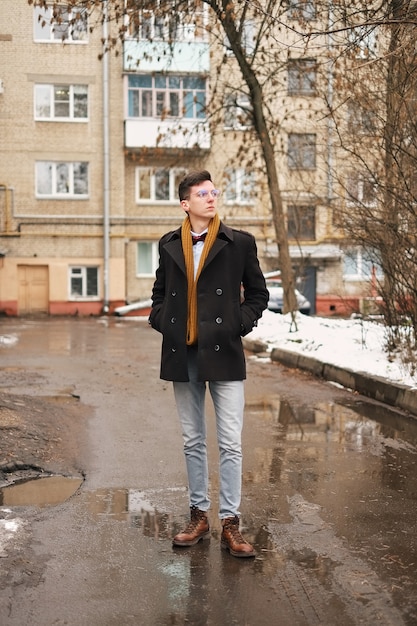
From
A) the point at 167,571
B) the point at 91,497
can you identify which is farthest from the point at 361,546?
the point at 91,497

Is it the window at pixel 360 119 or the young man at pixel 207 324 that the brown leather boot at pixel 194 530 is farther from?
the window at pixel 360 119

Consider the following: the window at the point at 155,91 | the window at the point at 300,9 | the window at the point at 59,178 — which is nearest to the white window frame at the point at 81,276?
the window at the point at 59,178

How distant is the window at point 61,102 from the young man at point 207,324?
32400mm

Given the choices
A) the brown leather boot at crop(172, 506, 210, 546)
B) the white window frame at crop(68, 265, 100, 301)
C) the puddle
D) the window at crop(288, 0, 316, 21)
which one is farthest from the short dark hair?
the white window frame at crop(68, 265, 100, 301)

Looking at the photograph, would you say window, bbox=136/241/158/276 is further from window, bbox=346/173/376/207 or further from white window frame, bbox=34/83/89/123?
window, bbox=346/173/376/207

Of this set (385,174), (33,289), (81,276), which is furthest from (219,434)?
(33,289)

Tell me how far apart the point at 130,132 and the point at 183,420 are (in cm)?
3179

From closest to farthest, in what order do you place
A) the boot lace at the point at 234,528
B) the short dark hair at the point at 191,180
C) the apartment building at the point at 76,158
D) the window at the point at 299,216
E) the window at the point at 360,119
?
the boot lace at the point at 234,528 < the short dark hair at the point at 191,180 < the window at the point at 360,119 < the window at the point at 299,216 < the apartment building at the point at 76,158

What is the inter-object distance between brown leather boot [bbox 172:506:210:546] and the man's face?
1663 mm

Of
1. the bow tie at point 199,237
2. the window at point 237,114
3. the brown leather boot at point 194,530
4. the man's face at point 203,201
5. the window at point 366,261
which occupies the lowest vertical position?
the brown leather boot at point 194,530

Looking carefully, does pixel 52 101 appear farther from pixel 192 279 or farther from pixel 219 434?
pixel 219 434

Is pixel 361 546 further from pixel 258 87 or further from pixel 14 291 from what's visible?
pixel 14 291

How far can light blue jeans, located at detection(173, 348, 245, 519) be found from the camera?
475cm

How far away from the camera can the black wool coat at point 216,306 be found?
15.3 ft
